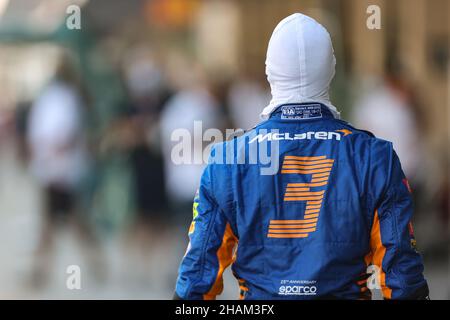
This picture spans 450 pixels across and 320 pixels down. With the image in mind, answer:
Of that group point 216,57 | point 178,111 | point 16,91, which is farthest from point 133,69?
point 16,91

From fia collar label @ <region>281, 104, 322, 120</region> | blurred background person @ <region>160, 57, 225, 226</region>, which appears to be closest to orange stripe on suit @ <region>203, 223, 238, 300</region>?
fia collar label @ <region>281, 104, 322, 120</region>

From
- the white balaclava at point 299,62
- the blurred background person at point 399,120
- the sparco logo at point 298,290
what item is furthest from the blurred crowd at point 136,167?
the sparco logo at point 298,290

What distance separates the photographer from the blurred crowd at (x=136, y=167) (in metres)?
9.27

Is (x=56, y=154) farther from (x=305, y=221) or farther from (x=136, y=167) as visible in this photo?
(x=305, y=221)

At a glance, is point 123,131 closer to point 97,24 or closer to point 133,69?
point 133,69

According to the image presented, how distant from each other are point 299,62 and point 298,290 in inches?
31.0

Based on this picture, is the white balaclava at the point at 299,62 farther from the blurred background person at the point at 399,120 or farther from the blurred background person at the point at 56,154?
the blurred background person at the point at 56,154

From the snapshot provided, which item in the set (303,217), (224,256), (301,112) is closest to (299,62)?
(301,112)

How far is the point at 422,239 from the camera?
33.0 feet

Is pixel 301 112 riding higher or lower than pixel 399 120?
higher

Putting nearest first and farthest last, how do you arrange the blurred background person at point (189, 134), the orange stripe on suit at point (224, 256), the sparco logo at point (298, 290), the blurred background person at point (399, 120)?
the sparco logo at point (298, 290) → the orange stripe on suit at point (224, 256) → the blurred background person at point (189, 134) → the blurred background person at point (399, 120)

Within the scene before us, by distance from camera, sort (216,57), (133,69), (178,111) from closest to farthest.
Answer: (178,111) < (133,69) < (216,57)

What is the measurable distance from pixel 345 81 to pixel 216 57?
14.8ft

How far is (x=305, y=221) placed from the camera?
319 centimetres
